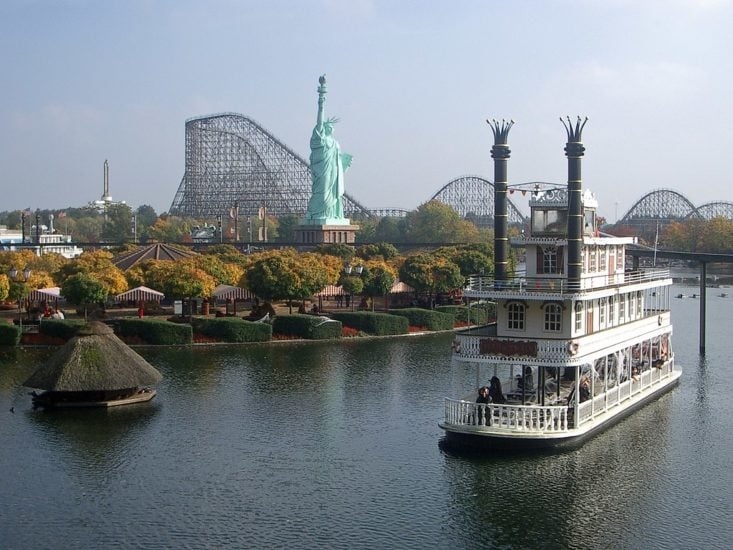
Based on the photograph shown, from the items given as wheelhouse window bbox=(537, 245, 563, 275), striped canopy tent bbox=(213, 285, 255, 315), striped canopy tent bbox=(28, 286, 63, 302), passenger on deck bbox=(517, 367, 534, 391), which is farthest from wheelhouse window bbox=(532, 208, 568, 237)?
striped canopy tent bbox=(28, 286, 63, 302)

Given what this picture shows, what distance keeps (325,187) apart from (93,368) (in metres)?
93.2

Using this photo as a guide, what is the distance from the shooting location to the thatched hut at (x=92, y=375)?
40.9m

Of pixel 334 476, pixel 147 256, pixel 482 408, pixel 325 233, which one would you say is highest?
pixel 325 233

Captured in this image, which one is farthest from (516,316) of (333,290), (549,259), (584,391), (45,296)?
(45,296)

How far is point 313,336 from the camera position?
2495 inches

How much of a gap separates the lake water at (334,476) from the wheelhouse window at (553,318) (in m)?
4.16

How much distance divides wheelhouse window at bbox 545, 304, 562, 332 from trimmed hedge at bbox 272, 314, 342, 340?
91.4 feet

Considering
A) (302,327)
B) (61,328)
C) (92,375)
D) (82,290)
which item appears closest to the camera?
(92,375)

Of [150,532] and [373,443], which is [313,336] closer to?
[373,443]

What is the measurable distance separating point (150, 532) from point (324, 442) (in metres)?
10.1

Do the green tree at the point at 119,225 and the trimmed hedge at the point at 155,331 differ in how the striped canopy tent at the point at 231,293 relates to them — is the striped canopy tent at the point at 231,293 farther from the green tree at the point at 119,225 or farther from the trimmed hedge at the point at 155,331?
the green tree at the point at 119,225

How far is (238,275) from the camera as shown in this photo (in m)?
78.2

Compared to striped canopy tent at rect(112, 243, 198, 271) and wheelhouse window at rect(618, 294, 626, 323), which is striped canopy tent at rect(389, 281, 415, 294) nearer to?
striped canopy tent at rect(112, 243, 198, 271)

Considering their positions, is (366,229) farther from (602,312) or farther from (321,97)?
(602,312)
